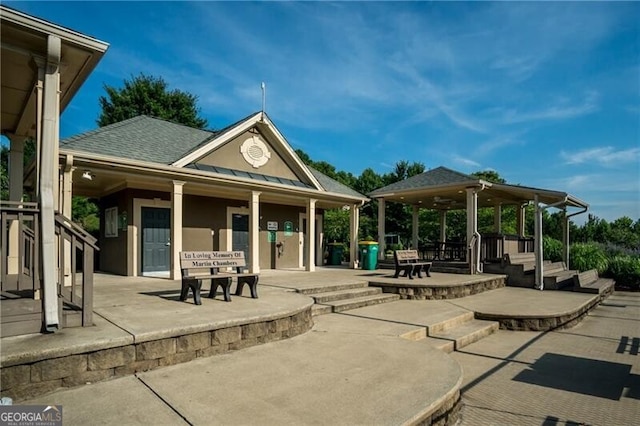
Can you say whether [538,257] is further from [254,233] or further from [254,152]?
[254,152]

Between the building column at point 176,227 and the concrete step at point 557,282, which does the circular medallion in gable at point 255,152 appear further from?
the concrete step at point 557,282

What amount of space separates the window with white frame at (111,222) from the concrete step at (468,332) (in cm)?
897

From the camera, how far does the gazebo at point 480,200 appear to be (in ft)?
36.3

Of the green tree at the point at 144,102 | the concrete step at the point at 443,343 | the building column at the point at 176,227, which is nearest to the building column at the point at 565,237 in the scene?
the concrete step at the point at 443,343

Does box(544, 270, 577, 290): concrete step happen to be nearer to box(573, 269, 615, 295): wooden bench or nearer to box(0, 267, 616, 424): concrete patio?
box(573, 269, 615, 295): wooden bench

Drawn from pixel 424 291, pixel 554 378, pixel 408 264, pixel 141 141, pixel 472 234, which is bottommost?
pixel 554 378

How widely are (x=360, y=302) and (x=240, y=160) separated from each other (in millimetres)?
5741

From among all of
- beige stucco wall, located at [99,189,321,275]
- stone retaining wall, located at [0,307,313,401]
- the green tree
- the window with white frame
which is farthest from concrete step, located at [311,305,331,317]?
the green tree

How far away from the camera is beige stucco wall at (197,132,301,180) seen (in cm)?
A: 1008

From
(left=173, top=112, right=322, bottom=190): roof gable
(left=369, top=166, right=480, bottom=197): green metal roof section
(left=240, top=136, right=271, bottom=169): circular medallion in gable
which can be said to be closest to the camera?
(left=173, top=112, right=322, bottom=190): roof gable

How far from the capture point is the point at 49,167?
3748 mm

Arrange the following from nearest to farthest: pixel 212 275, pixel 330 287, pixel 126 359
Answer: pixel 126 359 < pixel 212 275 < pixel 330 287

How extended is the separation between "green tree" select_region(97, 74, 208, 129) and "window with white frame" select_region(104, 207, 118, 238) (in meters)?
18.5

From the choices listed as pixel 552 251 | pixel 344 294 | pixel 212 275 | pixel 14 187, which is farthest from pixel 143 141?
pixel 552 251
